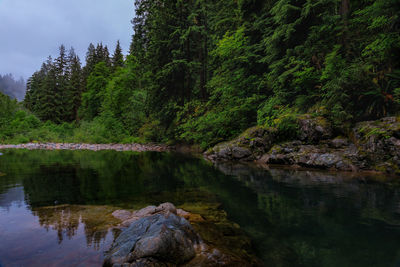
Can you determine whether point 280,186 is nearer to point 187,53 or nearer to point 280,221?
point 280,221

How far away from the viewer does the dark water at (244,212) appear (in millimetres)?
2848

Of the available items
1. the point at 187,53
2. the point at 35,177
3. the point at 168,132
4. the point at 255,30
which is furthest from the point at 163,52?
the point at 35,177

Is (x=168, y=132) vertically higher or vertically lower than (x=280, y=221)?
higher

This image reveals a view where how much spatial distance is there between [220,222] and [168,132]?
18169 millimetres

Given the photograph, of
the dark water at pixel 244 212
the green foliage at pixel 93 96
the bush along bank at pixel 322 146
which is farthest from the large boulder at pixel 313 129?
the green foliage at pixel 93 96

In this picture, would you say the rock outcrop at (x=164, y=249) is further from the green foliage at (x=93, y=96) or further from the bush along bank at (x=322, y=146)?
the green foliage at (x=93, y=96)

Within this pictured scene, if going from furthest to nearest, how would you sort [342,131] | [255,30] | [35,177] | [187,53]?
[187,53] → [255,30] → [342,131] → [35,177]

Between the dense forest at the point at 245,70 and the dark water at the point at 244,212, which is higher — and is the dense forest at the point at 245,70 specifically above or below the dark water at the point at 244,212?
above

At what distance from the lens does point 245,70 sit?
49.5ft

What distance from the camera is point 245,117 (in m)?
15.4

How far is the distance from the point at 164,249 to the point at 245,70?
1415cm

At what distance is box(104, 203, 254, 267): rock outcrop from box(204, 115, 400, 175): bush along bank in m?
7.62

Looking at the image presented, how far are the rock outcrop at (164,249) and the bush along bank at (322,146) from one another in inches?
300

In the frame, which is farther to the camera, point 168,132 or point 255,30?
point 168,132
